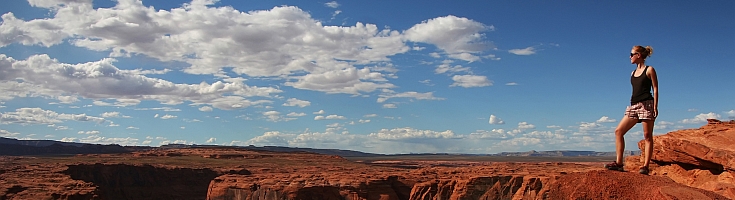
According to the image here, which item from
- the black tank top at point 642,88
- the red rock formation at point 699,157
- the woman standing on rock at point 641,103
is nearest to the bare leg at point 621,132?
the woman standing on rock at point 641,103

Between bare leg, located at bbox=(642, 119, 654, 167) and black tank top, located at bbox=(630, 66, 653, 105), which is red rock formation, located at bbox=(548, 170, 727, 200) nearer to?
bare leg, located at bbox=(642, 119, 654, 167)

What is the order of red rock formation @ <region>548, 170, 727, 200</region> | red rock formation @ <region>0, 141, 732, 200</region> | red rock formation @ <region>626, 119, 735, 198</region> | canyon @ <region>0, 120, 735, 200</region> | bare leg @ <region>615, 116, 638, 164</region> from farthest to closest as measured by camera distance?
red rock formation @ <region>626, 119, 735, 198</region>, red rock formation @ <region>0, 141, 732, 200</region>, bare leg @ <region>615, 116, 638, 164</region>, canyon @ <region>0, 120, 735, 200</region>, red rock formation @ <region>548, 170, 727, 200</region>

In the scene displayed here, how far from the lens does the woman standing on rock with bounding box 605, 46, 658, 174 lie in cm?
913

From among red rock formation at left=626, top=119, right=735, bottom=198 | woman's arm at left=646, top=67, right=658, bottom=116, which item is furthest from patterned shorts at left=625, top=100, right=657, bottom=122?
red rock formation at left=626, top=119, right=735, bottom=198

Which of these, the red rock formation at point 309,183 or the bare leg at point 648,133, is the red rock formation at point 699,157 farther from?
the bare leg at point 648,133

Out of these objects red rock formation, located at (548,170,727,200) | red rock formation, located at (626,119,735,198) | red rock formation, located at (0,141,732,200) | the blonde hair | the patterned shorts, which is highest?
the blonde hair

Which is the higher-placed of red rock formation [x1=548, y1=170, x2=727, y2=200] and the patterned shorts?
the patterned shorts

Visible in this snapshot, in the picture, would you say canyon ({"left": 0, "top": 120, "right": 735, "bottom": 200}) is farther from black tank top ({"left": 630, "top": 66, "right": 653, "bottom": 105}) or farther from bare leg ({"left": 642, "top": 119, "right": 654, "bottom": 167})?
black tank top ({"left": 630, "top": 66, "right": 653, "bottom": 105})

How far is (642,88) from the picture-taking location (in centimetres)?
927

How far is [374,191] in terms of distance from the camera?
54.2m

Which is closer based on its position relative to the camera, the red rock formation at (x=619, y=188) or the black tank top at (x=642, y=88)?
the red rock formation at (x=619, y=188)

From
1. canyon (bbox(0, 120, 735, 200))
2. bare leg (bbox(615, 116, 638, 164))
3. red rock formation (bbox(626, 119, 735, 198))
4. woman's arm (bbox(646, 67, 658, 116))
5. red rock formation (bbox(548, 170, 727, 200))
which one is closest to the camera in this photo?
red rock formation (bbox(548, 170, 727, 200))

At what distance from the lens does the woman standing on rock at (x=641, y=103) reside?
913 centimetres

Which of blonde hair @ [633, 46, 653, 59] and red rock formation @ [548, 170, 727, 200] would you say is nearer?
red rock formation @ [548, 170, 727, 200]
